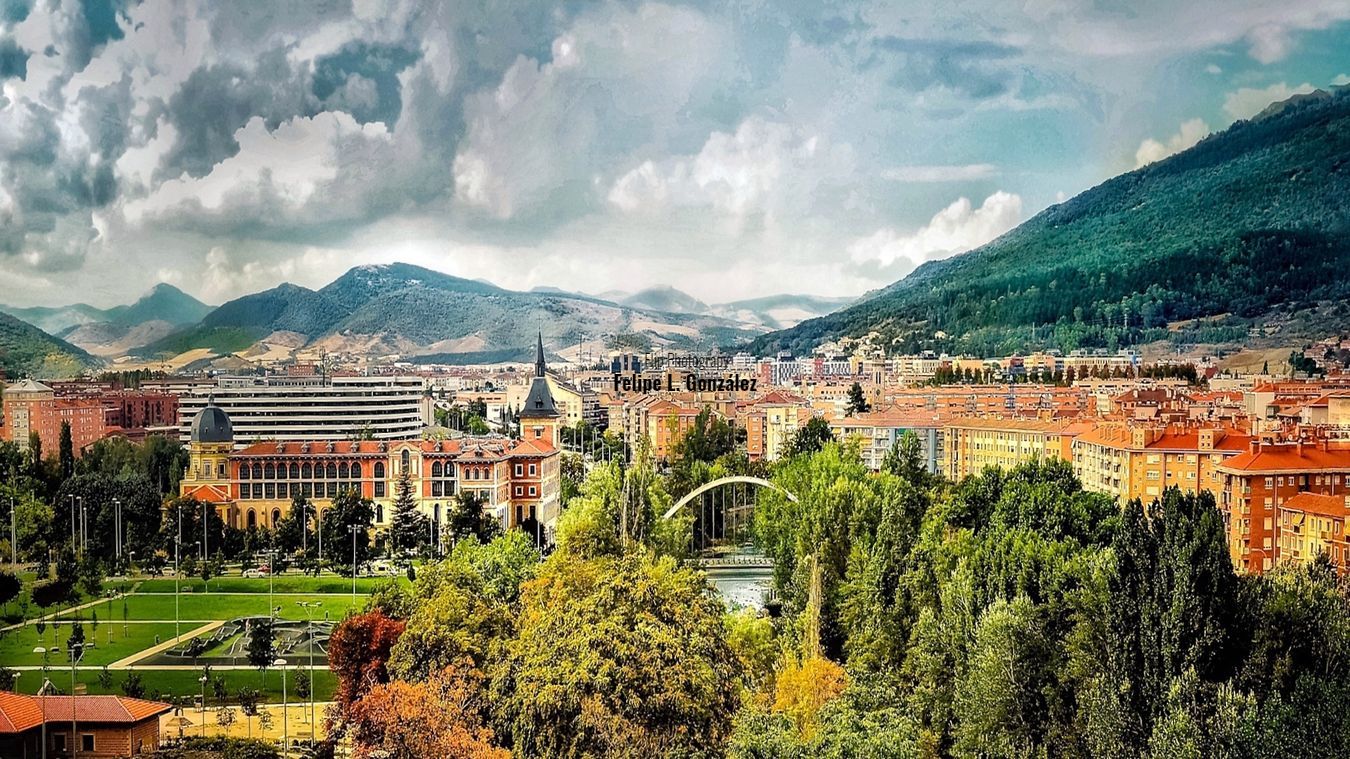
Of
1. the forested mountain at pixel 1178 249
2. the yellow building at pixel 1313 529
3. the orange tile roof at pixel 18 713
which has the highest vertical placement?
the forested mountain at pixel 1178 249

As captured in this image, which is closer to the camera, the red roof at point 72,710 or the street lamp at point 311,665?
the red roof at point 72,710

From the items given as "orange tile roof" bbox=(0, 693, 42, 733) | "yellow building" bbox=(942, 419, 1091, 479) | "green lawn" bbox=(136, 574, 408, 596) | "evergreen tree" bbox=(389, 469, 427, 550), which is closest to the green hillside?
"green lawn" bbox=(136, 574, 408, 596)

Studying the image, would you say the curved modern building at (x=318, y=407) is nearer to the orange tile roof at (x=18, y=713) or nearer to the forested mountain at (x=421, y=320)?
the forested mountain at (x=421, y=320)

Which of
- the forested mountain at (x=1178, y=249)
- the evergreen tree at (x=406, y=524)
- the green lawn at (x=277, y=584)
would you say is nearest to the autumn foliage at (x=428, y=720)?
the green lawn at (x=277, y=584)

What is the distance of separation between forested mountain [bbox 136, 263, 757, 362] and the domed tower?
274 inches

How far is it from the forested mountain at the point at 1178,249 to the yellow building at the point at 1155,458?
4.95m

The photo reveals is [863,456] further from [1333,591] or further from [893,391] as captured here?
[1333,591]

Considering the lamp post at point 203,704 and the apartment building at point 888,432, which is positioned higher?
the apartment building at point 888,432

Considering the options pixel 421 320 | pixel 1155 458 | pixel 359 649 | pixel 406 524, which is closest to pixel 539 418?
pixel 406 524

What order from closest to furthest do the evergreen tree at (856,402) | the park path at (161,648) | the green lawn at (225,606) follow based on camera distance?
the park path at (161,648), the green lawn at (225,606), the evergreen tree at (856,402)

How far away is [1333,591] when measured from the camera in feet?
25.4

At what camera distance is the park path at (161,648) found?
38.8 feet

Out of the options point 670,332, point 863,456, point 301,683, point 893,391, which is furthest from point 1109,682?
point 670,332

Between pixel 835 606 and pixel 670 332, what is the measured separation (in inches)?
1550
